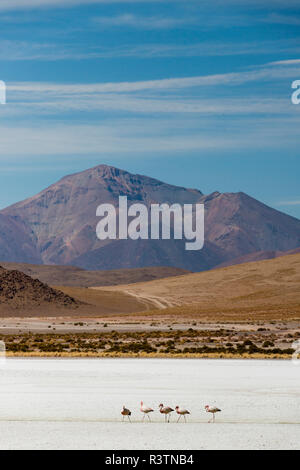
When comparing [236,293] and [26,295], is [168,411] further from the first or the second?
[236,293]

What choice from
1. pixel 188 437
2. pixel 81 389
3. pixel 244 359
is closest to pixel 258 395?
pixel 81 389

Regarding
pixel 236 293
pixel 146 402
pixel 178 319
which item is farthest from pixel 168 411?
pixel 236 293

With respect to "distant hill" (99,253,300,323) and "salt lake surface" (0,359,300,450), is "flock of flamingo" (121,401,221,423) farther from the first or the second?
"distant hill" (99,253,300,323)

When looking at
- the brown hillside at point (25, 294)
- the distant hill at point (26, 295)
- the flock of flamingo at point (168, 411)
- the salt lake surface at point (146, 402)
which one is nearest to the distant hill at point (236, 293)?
the distant hill at point (26, 295)

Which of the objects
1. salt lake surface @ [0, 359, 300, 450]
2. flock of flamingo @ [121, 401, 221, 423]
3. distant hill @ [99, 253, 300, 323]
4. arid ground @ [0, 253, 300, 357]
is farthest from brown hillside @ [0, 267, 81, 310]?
flock of flamingo @ [121, 401, 221, 423]

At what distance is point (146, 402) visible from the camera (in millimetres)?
23797

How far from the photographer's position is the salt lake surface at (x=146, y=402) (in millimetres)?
17641

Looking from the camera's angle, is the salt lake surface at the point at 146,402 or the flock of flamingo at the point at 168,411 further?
the flock of flamingo at the point at 168,411

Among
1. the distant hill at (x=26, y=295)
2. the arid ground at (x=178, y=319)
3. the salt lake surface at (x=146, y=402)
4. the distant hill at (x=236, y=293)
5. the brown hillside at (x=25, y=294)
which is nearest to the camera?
the salt lake surface at (x=146, y=402)

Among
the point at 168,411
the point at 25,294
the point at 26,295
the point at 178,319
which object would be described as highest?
the point at 25,294

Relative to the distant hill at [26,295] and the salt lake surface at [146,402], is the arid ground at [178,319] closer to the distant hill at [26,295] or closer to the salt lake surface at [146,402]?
the distant hill at [26,295]

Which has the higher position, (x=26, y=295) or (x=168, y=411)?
(x=26, y=295)
